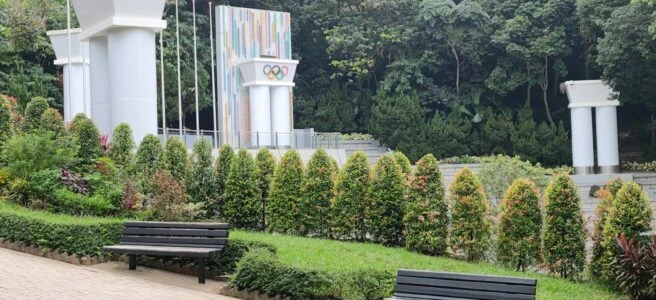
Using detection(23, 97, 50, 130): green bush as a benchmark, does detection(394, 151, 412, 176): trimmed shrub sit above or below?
below

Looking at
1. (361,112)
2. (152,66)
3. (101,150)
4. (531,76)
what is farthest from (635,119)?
(101,150)

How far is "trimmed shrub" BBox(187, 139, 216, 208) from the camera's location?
47.0ft

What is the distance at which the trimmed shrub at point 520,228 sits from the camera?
1101 centimetres

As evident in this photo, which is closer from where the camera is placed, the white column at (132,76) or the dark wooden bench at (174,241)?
the dark wooden bench at (174,241)

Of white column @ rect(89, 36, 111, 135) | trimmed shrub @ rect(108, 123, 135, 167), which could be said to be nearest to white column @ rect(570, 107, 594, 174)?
→ white column @ rect(89, 36, 111, 135)

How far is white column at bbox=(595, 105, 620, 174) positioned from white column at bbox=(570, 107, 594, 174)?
37 cm

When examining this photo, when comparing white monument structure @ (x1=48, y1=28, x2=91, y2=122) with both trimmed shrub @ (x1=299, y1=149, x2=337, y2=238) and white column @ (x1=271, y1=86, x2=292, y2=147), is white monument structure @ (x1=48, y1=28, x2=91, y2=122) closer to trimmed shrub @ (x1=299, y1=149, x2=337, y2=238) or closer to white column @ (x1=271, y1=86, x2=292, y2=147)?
white column @ (x1=271, y1=86, x2=292, y2=147)

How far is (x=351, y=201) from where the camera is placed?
12.7 metres

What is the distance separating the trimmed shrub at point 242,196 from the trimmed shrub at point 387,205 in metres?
2.36

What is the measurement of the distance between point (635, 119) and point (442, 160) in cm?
1015

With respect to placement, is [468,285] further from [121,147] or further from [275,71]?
[275,71]

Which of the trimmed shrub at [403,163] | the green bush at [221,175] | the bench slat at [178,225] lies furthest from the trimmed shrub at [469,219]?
the green bush at [221,175]

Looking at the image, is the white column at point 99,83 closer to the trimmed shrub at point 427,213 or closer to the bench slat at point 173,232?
the bench slat at point 173,232

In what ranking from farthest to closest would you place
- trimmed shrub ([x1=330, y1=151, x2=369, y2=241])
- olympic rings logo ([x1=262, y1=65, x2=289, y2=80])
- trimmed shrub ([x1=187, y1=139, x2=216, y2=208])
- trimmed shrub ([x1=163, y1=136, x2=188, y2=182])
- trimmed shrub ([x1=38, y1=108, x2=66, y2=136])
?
olympic rings logo ([x1=262, y1=65, x2=289, y2=80]) < trimmed shrub ([x1=38, y1=108, x2=66, y2=136]) < trimmed shrub ([x1=163, y1=136, x2=188, y2=182]) < trimmed shrub ([x1=187, y1=139, x2=216, y2=208]) < trimmed shrub ([x1=330, y1=151, x2=369, y2=241])
